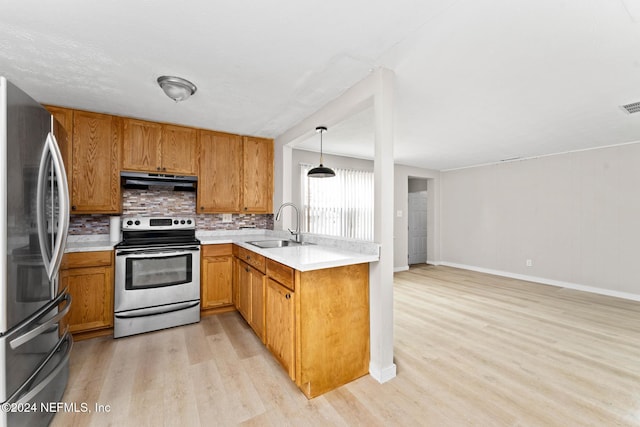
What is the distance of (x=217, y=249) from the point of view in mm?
3209

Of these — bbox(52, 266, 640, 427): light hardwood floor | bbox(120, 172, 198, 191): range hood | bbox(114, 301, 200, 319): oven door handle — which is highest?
bbox(120, 172, 198, 191): range hood

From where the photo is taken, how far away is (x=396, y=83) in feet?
7.69

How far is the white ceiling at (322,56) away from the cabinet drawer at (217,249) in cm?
149

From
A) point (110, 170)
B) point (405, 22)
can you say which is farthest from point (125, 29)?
point (110, 170)

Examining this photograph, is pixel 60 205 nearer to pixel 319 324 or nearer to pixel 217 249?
pixel 217 249

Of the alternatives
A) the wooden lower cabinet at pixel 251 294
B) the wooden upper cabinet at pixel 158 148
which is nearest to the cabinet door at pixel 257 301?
the wooden lower cabinet at pixel 251 294

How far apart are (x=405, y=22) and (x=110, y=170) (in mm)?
3202

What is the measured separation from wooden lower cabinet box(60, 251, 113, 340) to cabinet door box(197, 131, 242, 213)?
3.75ft

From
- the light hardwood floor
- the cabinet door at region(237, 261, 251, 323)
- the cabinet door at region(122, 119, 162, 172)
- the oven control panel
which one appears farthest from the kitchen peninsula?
the cabinet door at region(122, 119, 162, 172)

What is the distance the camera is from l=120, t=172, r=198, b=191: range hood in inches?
119

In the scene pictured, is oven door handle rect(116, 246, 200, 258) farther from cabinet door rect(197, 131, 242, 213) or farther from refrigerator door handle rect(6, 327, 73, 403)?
refrigerator door handle rect(6, 327, 73, 403)

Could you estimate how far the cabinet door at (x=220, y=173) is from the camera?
344cm

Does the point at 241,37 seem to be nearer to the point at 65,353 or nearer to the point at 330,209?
the point at 65,353

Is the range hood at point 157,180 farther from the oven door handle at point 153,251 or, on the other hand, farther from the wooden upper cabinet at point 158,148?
the oven door handle at point 153,251
